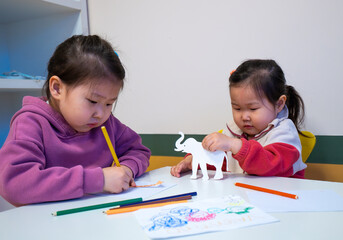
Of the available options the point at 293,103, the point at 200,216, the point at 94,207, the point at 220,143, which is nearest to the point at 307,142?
the point at 293,103

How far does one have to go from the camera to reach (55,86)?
2.80ft

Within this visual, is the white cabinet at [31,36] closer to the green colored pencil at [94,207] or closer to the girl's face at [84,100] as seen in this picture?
the girl's face at [84,100]

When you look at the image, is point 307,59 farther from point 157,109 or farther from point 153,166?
point 153,166

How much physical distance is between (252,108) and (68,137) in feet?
2.02

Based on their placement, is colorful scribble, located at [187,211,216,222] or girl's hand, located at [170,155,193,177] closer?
colorful scribble, located at [187,211,216,222]

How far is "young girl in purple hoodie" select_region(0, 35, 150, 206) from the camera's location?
0.67m

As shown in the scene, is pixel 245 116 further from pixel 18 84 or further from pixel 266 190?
pixel 18 84

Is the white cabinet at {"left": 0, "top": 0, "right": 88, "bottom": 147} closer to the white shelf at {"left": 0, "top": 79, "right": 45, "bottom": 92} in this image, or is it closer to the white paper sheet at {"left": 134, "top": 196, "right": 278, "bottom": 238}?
the white shelf at {"left": 0, "top": 79, "right": 45, "bottom": 92}

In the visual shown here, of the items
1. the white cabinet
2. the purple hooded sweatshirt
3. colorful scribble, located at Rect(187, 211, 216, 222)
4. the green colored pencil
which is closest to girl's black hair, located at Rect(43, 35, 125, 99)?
the purple hooded sweatshirt

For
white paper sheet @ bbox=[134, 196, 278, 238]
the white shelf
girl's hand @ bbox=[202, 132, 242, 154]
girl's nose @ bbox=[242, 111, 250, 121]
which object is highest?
the white shelf

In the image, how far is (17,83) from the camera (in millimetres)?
1342

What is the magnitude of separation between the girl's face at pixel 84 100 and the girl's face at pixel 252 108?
43 centimetres

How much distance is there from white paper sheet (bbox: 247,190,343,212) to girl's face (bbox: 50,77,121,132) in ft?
1.51

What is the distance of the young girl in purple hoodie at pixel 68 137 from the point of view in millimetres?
668
